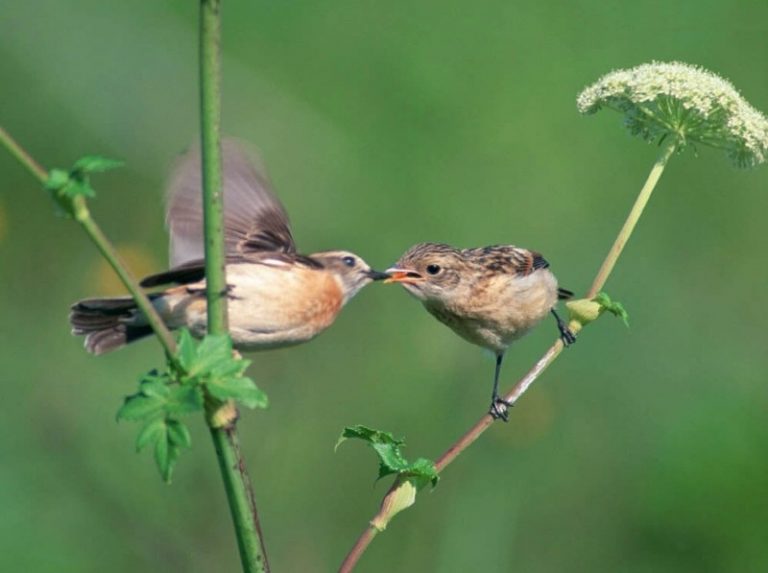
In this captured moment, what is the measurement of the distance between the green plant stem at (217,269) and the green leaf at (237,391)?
0.08 m

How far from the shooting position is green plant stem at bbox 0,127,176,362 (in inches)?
92.5

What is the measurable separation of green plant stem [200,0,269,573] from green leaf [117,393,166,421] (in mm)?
109

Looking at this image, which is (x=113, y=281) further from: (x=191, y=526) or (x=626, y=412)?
(x=626, y=412)

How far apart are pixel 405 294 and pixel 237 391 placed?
5807 mm

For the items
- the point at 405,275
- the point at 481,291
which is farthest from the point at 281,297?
the point at 481,291

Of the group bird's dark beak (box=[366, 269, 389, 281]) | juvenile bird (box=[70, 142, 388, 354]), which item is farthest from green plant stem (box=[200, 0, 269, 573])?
bird's dark beak (box=[366, 269, 389, 281])

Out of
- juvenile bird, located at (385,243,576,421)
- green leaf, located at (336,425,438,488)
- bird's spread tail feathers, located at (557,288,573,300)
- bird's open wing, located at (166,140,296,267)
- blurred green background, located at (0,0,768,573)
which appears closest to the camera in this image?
green leaf, located at (336,425,438,488)

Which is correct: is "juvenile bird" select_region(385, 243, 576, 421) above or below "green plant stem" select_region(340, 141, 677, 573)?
below

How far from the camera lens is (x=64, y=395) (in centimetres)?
670

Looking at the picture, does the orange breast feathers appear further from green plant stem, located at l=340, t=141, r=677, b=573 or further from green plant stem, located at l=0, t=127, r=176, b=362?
green plant stem, located at l=0, t=127, r=176, b=362

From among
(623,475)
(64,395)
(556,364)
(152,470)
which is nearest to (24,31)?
(64,395)

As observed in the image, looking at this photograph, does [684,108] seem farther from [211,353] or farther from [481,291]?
[481,291]

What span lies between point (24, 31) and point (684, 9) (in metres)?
5.21

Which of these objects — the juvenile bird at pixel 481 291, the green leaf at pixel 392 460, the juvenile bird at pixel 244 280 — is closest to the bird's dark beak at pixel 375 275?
the juvenile bird at pixel 244 280
